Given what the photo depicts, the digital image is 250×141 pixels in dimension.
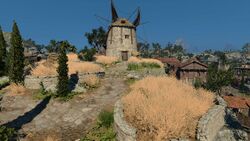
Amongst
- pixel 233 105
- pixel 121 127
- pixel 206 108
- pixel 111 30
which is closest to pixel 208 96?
pixel 206 108

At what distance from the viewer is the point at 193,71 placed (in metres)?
72.4

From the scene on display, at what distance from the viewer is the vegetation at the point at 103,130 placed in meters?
Answer: 17.0

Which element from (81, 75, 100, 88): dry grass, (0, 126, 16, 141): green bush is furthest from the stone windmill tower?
(0, 126, 16, 141): green bush

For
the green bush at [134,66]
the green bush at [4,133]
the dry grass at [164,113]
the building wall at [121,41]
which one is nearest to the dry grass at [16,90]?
the green bush at [4,133]

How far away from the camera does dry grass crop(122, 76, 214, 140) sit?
14.7 m

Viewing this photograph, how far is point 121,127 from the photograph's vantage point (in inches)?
608

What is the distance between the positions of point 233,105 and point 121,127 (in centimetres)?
4270

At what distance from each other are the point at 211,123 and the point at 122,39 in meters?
30.2

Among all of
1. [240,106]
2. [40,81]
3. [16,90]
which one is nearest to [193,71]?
[240,106]

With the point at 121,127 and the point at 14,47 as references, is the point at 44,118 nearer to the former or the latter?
the point at 121,127

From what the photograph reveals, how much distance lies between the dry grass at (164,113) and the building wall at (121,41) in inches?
1043

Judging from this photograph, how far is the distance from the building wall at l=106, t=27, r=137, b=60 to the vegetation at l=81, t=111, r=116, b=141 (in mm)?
27127

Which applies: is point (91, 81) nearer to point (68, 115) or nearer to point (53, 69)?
point (53, 69)

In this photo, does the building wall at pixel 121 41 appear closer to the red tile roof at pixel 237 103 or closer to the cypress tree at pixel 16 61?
the cypress tree at pixel 16 61
